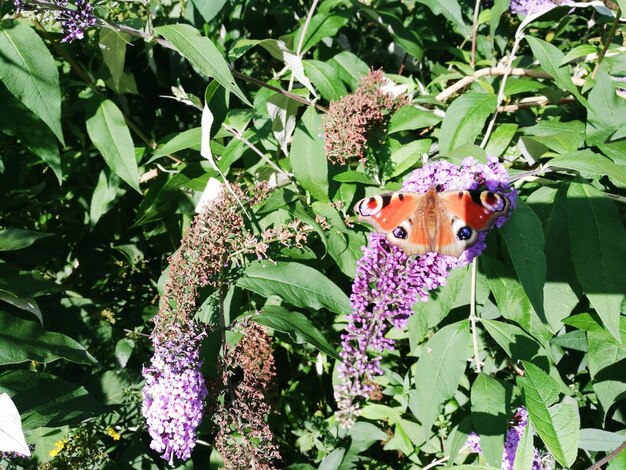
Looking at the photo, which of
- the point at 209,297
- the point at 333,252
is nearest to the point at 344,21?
the point at 333,252

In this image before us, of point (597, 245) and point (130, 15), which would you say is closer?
point (597, 245)

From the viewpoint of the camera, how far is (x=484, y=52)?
127 inches

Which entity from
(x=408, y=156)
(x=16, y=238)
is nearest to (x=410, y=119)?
(x=408, y=156)

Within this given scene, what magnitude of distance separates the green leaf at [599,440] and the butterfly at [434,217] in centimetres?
96

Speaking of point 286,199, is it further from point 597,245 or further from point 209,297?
point 597,245

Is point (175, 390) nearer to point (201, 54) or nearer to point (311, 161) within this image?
point (311, 161)

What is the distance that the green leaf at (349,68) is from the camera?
2668mm

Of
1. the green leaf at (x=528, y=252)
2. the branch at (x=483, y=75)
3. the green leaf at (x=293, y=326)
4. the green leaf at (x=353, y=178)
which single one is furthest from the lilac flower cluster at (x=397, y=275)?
the branch at (x=483, y=75)

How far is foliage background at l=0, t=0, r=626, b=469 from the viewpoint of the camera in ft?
6.58

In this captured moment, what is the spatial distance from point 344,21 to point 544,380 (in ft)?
5.61

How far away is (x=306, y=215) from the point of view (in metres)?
2.09

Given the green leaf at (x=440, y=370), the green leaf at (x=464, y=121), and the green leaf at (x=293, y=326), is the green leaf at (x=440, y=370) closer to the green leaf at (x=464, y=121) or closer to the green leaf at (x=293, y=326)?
the green leaf at (x=293, y=326)

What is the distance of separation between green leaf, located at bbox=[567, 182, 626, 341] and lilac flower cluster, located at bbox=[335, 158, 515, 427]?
293mm

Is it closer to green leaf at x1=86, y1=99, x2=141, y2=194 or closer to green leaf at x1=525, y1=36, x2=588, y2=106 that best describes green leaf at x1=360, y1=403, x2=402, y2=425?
green leaf at x1=86, y1=99, x2=141, y2=194
